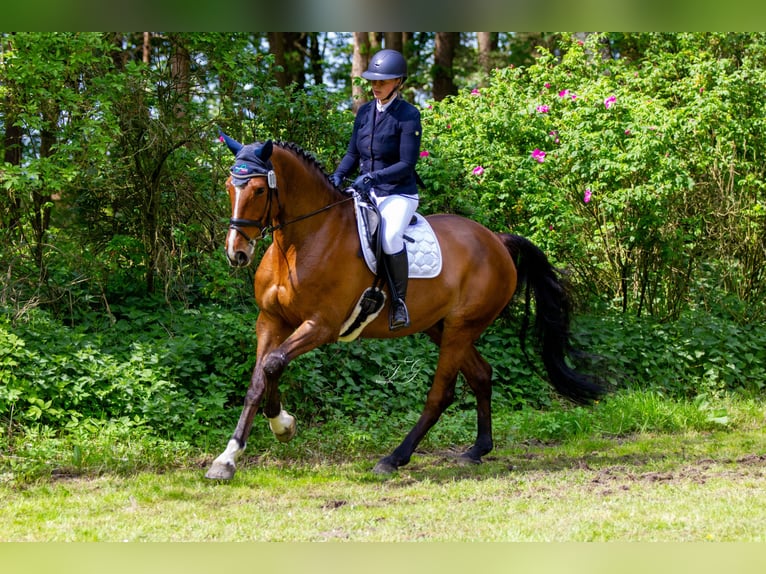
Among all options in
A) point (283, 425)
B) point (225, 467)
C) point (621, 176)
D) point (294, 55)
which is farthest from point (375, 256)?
point (294, 55)

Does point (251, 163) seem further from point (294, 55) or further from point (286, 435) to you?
point (294, 55)

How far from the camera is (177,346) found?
7934 millimetres

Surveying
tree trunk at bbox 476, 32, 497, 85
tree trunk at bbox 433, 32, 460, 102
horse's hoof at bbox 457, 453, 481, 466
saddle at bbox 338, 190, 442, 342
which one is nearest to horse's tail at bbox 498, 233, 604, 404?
horse's hoof at bbox 457, 453, 481, 466

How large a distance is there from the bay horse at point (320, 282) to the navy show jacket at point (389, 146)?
1.12 ft

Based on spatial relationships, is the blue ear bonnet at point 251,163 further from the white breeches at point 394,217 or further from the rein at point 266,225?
the white breeches at point 394,217

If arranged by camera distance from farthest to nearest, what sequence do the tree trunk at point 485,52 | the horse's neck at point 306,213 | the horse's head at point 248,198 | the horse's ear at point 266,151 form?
the tree trunk at point 485,52
the horse's neck at point 306,213
the horse's ear at point 266,151
the horse's head at point 248,198

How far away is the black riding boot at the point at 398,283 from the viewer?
21.6ft

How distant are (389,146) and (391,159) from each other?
127 mm

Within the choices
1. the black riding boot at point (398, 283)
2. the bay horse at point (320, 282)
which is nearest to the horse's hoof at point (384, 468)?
the bay horse at point (320, 282)

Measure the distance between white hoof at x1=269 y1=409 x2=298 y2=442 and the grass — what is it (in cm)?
31

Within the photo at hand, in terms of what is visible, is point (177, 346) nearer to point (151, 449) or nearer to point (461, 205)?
point (151, 449)

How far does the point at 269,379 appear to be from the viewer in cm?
611

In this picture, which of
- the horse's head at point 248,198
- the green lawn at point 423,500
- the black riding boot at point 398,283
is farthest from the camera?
the black riding boot at point 398,283

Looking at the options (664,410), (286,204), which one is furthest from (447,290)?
(664,410)
